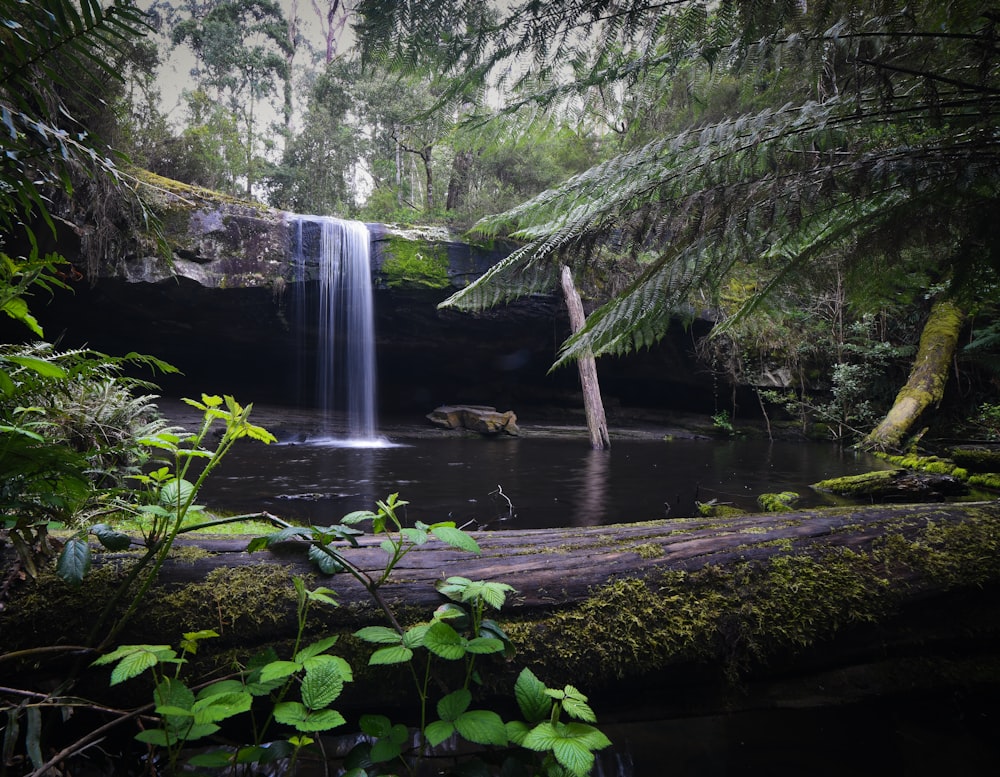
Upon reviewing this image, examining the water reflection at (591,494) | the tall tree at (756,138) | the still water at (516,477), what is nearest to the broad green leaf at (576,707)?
the still water at (516,477)

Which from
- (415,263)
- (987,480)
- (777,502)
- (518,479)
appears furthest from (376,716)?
(415,263)

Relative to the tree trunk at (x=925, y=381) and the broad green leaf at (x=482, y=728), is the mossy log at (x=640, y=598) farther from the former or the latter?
the tree trunk at (x=925, y=381)

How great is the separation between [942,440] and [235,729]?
414 inches

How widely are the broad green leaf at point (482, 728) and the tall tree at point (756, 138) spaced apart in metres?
1.95

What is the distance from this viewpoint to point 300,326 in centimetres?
1248

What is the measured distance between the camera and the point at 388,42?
195cm

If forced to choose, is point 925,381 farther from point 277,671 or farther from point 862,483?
point 277,671

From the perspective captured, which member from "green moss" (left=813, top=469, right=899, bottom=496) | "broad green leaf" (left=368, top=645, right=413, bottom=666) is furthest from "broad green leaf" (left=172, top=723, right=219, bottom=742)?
"green moss" (left=813, top=469, right=899, bottom=496)

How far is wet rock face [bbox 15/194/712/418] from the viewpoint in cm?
1001

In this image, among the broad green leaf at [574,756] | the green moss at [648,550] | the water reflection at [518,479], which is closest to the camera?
the broad green leaf at [574,756]

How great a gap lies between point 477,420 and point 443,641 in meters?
12.2

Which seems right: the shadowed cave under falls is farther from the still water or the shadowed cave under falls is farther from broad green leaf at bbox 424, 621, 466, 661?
broad green leaf at bbox 424, 621, 466, 661

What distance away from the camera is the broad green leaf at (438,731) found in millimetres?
914

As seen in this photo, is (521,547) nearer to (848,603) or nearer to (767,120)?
(848,603)
